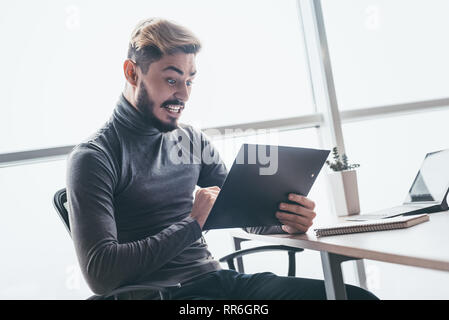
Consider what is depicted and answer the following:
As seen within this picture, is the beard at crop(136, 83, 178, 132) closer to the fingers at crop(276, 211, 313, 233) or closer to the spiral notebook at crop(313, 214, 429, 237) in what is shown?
the fingers at crop(276, 211, 313, 233)

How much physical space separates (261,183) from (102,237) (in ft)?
1.53

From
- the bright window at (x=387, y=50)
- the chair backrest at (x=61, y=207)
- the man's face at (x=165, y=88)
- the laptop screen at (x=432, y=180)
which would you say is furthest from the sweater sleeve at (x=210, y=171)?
the bright window at (x=387, y=50)

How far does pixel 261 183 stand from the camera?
1.16 metres

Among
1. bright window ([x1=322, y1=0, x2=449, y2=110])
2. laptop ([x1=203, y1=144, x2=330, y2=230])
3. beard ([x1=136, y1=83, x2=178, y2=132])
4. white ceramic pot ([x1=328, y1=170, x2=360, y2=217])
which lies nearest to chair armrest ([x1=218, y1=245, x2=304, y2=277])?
laptop ([x1=203, y1=144, x2=330, y2=230])

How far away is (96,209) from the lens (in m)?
1.18

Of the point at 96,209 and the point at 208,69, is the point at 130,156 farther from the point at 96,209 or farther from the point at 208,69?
the point at 208,69

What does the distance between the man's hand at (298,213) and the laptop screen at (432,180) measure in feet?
1.66

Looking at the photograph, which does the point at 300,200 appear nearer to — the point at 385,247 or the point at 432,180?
the point at 385,247

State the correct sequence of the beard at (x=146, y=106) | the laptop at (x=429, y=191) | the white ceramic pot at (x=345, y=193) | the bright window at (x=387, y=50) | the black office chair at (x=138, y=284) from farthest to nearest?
the bright window at (x=387, y=50), the white ceramic pot at (x=345, y=193), the beard at (x=146, y=106), the laptop at (x=429, y=191), the black office chair at (x=138, y=284)

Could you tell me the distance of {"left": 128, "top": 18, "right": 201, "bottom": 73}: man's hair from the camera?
1.49 m

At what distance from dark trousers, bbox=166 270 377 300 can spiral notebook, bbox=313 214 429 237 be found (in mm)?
252

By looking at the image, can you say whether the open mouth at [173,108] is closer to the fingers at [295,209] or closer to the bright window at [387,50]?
the fingers at [295,209]

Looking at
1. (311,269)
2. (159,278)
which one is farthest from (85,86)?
(311,269)

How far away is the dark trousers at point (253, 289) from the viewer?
1.29 meters
